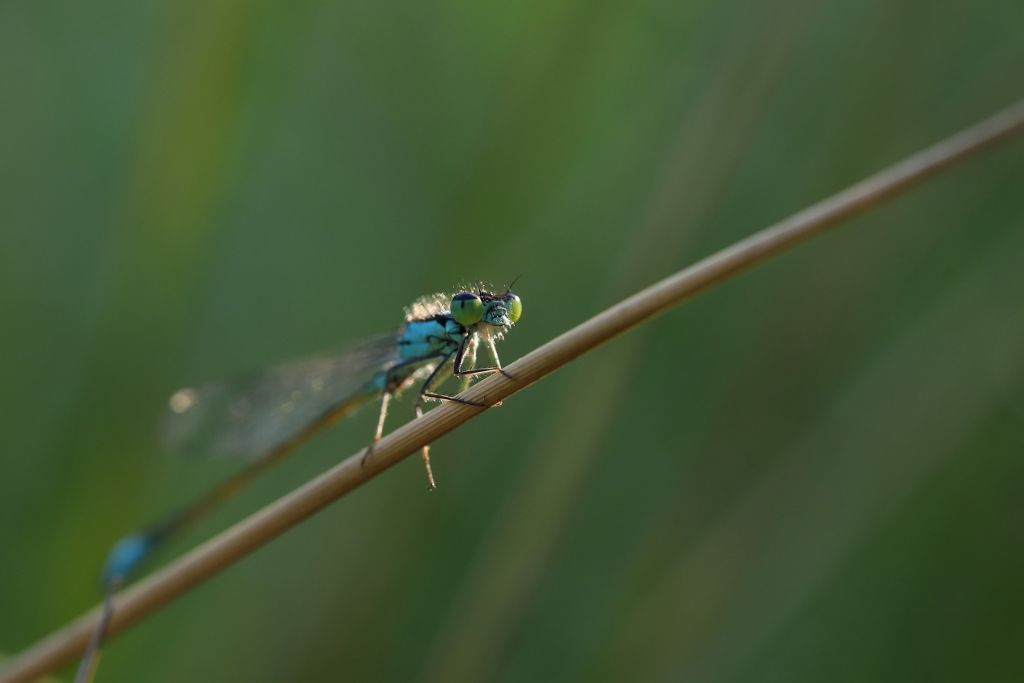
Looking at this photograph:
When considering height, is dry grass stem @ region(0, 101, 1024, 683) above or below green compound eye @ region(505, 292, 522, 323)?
below

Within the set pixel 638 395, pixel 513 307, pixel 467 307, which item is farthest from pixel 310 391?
pixel 638 395

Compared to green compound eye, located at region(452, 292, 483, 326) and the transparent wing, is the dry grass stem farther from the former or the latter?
the transparent wing

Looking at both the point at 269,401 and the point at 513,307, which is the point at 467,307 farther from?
the point at 269,401

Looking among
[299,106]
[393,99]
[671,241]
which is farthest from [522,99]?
[299,106]

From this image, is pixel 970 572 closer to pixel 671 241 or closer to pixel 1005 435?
pixel 1005 435

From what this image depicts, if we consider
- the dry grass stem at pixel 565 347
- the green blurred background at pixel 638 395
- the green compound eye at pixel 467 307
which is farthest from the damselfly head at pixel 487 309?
the dry grass stem at pixel 565 347

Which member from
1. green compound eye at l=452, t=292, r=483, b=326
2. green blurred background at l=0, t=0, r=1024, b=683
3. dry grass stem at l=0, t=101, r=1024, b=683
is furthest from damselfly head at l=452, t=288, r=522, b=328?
dry grass stem at l=0, t=101, r=1024, b=683
